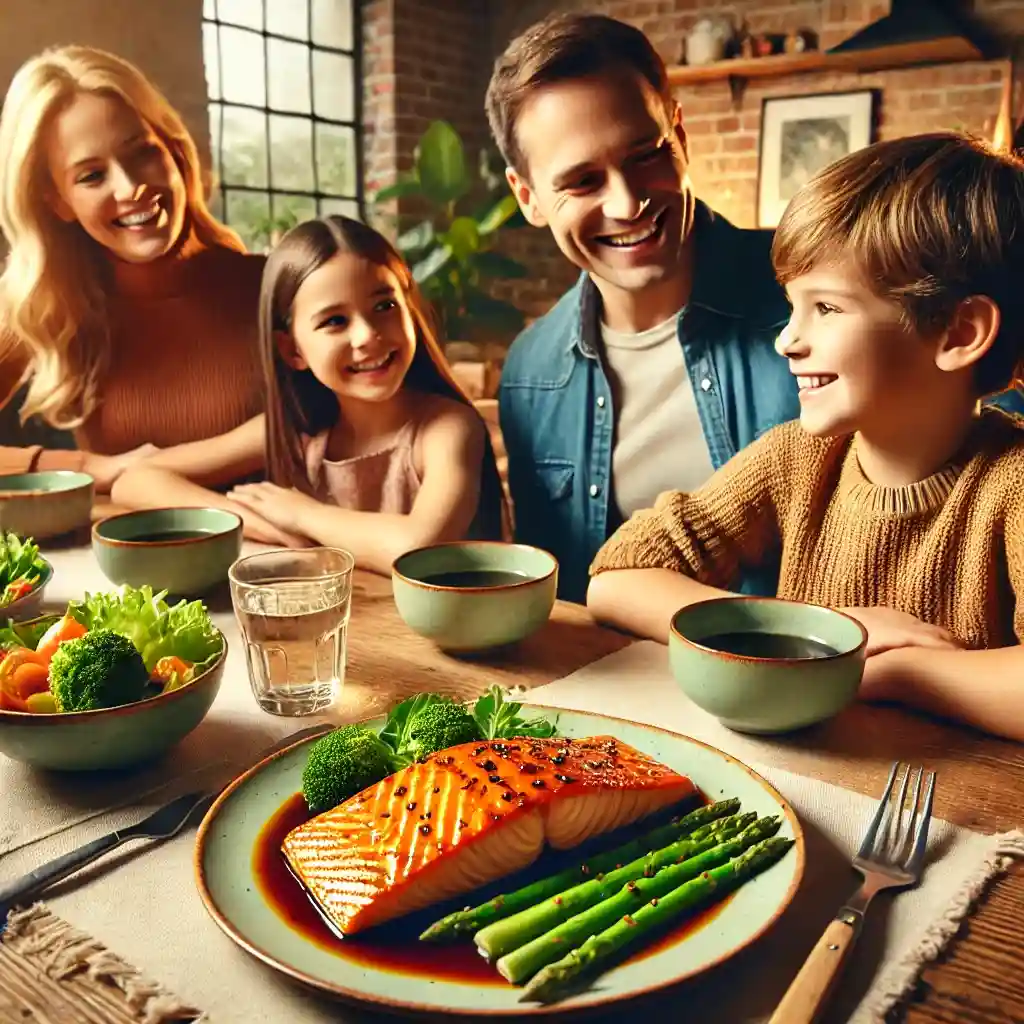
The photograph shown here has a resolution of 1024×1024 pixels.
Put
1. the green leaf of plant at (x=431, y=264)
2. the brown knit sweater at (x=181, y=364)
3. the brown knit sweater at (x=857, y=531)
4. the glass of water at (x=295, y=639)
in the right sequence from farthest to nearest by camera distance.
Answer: the green leaf of plant at (x=431, y=264)
the brown knit sweater at (x=181, y=364)
the brown knit sweater at (x=857, y=531)
the glass of water at (x=295, y=639)

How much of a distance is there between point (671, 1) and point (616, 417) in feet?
7.70

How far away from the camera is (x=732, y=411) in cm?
157

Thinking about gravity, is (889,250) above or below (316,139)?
below

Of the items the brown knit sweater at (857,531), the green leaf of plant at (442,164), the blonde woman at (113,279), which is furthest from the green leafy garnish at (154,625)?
the green leaf of plant at (442,164)

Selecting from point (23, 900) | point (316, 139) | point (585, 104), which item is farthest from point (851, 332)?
point (316, 139)

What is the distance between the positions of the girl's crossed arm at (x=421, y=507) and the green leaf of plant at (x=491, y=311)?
0.70 meters

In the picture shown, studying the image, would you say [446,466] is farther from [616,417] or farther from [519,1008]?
[519,1008]

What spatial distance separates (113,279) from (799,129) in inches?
109

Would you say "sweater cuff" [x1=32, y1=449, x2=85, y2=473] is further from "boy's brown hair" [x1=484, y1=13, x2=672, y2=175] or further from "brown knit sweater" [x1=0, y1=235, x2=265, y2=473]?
"boy's brown hair" [x1=484, y1=13, x2=672, y2=175]

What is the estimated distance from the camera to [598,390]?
5.49 feet

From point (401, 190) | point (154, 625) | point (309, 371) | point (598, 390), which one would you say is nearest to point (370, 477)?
point (309, 371)

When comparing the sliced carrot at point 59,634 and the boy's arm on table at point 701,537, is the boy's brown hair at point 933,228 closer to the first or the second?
the boy's arm on table at point 701,537

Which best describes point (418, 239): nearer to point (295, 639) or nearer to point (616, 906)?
point (295, 639)

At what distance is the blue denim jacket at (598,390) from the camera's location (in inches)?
61.1
